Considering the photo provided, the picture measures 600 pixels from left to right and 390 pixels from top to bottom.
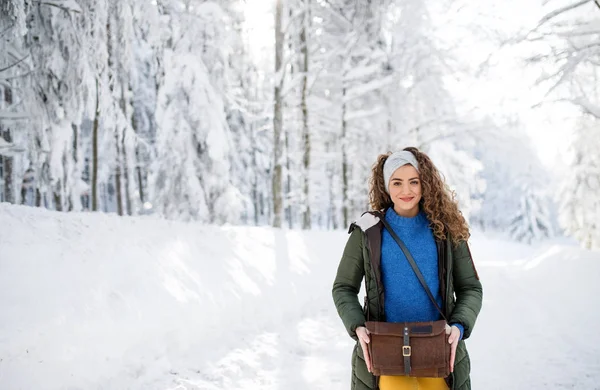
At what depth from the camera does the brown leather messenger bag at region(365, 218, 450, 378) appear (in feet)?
6.29

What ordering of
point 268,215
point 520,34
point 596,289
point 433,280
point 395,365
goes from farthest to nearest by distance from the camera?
Result: 1. point 268,215
2. point 596,289
3. point 520,34
4. point 433,280
5. point 395,365

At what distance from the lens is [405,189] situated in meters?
2.26

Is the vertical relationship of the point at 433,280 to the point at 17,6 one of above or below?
below

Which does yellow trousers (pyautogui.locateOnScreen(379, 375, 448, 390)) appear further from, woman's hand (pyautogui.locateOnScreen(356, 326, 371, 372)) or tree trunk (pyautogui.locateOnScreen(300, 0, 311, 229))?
tree trunk (pyautogui.locateOnScreen(300, 0, 311, 229))

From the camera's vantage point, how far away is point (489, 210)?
60.5 meters

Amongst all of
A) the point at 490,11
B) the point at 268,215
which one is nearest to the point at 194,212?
the point at 490,11

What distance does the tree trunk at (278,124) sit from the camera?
42.0 feet

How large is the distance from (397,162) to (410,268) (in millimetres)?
627

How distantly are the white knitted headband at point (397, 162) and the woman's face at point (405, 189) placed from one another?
2cm

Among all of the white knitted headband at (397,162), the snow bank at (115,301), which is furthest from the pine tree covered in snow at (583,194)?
the white knitted headband at (397,162)

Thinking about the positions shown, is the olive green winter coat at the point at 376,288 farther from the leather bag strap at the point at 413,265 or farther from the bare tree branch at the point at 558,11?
the bare tree branch at the point at 558,11

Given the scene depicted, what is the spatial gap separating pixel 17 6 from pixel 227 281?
5.31 m

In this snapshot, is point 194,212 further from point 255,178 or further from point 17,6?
point 255,178

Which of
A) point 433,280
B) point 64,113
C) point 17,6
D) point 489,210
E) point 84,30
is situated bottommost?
point 489,210
